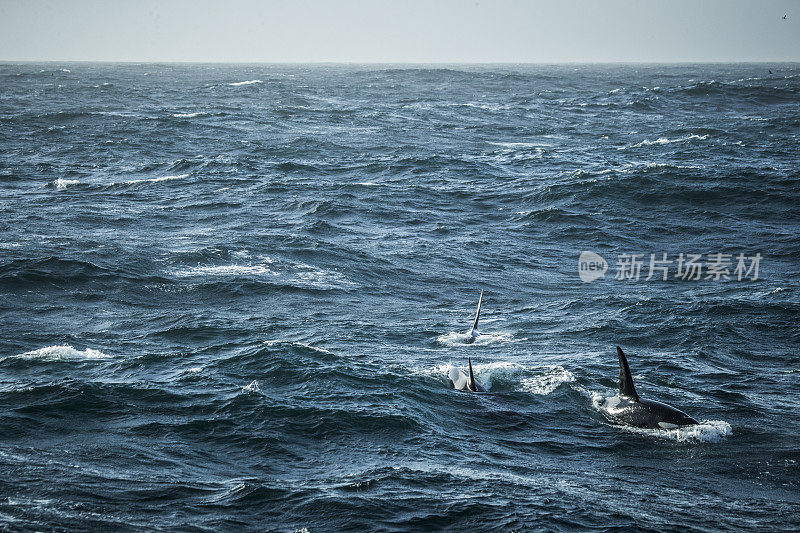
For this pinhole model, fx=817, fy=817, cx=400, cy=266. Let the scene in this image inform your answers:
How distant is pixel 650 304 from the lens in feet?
118

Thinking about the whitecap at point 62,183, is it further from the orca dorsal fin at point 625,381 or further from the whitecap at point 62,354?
the orca dorsal fin at point 625,381

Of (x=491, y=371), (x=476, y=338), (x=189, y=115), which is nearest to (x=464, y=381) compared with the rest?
(x=491, y=371)

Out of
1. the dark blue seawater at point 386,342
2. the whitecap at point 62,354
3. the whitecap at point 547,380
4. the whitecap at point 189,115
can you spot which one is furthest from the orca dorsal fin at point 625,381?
the whitecap at point 189,115

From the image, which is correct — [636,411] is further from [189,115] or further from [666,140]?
[189,115]

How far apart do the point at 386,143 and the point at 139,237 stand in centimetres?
4515

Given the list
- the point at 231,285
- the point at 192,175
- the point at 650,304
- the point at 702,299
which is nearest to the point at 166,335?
the point at 231,285

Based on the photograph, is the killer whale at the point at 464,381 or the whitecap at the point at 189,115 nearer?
the killer whale at the point at 464,381

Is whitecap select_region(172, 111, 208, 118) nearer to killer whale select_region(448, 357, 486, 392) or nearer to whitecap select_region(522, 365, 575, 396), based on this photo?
killer whale select_region(448, 357, 486, 392)

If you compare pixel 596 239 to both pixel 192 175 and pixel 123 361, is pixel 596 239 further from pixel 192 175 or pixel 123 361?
pixel 192 175

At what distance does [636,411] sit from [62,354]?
1969 cm

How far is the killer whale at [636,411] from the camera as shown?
23.2m

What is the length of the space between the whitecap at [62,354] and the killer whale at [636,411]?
1752 cm

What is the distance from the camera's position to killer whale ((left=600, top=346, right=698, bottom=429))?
23.2 meters

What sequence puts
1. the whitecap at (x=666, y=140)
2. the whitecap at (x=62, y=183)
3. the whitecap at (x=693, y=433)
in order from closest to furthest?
the whitecap at (x=693, y=433)
the whitecap at (x=62, y=183)
the whitecap at (x=666, y=140)
